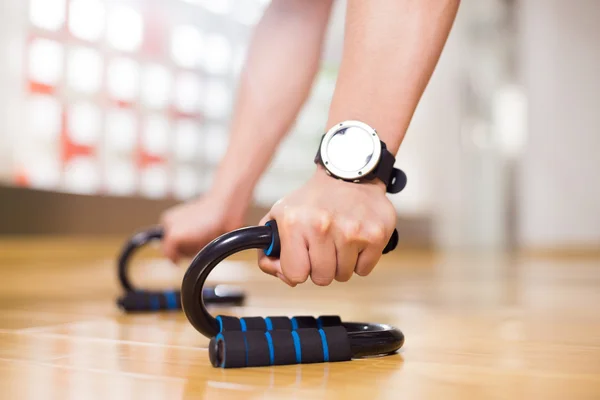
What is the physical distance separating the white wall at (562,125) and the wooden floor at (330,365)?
5145mm

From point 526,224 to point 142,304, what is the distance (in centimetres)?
585

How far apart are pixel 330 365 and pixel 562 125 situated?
6273 millimetres

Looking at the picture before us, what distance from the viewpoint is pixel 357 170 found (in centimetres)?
72

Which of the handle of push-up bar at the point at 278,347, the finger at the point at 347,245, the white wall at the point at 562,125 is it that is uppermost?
the white wall at the point at 562,125

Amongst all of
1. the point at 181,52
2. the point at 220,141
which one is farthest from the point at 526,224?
the point at 181,52

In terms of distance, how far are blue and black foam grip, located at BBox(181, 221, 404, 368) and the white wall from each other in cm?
603

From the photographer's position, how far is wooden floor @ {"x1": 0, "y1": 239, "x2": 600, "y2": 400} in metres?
0.53

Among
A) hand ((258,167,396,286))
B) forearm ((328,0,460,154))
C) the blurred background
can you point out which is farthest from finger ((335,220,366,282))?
the blurred background

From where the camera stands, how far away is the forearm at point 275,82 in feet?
3.80

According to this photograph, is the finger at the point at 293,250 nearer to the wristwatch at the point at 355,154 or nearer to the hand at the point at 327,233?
the hand at the point at 327,233

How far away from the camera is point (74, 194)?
116 inches

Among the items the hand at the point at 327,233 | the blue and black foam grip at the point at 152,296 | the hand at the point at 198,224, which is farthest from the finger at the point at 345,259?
the blue and black foam grip at the point at 152,296

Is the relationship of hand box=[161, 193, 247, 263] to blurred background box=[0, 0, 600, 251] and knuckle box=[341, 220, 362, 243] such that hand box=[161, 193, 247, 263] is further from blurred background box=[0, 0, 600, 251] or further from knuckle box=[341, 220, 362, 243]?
blurred background box=[0, 0, 600, 251]

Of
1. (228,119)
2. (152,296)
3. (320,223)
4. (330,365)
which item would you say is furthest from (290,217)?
(228,119)
